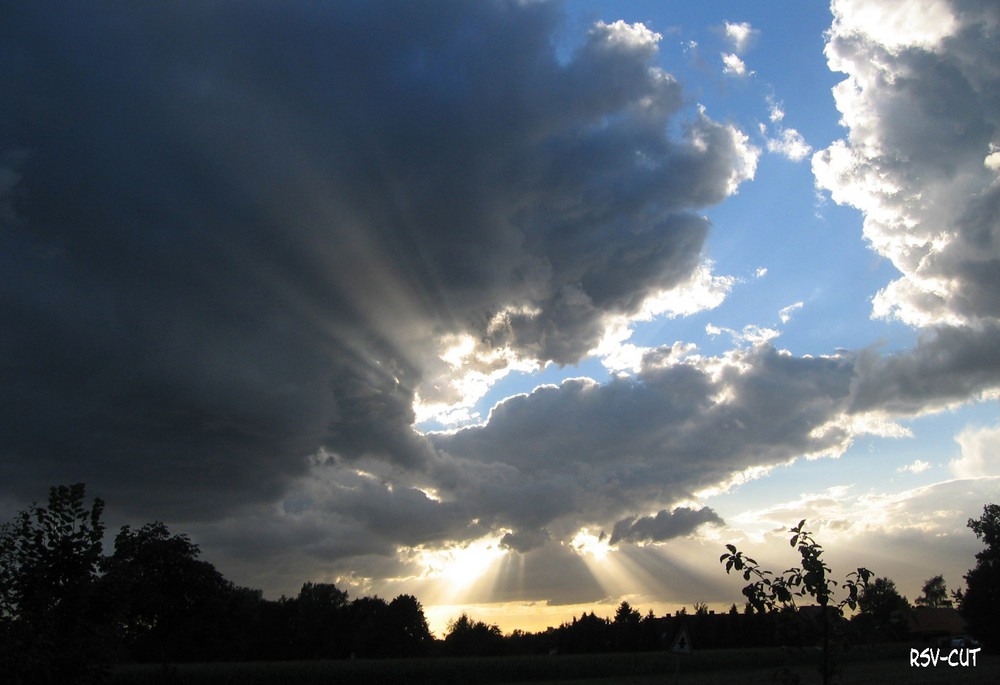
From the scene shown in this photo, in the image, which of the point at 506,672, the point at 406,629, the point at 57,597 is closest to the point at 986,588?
the point at 506,672

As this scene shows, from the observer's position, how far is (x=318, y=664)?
5016 centimetres

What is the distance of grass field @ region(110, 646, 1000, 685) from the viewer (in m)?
43.9

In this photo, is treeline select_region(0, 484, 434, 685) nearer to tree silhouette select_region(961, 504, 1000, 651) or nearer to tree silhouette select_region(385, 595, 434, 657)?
tree silhouette select_region(385, 595, 434, 657)

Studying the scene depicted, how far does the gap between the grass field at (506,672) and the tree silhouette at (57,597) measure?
3498 centimetres

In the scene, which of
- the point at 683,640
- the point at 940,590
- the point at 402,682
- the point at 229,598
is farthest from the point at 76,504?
the point at 940,590

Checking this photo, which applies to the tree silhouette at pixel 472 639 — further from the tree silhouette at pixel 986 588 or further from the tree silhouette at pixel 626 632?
the tree silhouette at pixel 986 588

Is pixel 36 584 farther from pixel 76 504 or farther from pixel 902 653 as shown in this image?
pixel 902 653

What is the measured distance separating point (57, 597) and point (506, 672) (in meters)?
50.5

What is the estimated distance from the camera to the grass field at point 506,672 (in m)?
43.9

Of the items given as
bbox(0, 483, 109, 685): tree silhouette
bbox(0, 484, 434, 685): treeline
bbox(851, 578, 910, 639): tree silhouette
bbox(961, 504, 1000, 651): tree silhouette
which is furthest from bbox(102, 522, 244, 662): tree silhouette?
bbox(961, 504, 1000, 651): tree silhouette

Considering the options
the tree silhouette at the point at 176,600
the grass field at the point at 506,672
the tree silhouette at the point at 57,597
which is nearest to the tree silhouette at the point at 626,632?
the grass field at the point at 506,672

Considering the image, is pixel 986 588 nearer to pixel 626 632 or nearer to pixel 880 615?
pixel 626 632

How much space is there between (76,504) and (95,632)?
2423 millimetres

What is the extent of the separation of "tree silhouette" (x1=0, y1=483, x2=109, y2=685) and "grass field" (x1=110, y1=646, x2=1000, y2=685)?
35.0 m
